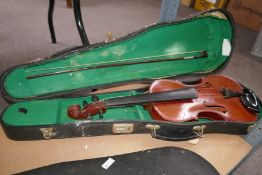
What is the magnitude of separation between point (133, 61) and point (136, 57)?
30 mm

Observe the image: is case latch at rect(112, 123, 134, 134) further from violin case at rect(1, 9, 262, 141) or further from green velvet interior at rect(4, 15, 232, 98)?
green velvet interior at rect(4, 15, 232, 98)

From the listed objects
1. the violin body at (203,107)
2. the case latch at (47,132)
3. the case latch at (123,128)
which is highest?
the violin body at (203,107)

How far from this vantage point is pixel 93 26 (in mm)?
2436

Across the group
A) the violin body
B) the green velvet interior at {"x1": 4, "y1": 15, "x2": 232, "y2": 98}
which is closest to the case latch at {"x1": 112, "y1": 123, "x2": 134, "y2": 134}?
the violin body

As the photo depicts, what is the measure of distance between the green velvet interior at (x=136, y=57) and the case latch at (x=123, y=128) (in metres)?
0.25

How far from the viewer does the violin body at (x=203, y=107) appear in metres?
0.99

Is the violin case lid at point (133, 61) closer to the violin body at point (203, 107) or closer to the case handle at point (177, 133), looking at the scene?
the violin body at point (203, 107)

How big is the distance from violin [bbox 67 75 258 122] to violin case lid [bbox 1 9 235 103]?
135 mm

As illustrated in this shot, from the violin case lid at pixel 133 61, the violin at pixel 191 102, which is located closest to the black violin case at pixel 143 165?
the violin at pixel 191 102

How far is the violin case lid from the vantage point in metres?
1.04

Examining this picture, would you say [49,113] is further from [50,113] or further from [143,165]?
[143,165]

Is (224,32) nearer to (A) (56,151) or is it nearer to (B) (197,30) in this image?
(B) (197,30)

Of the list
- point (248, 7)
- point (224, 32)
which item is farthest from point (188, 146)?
point (248, 7)

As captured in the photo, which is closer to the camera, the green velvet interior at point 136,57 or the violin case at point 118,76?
the violin case at point 118,76
